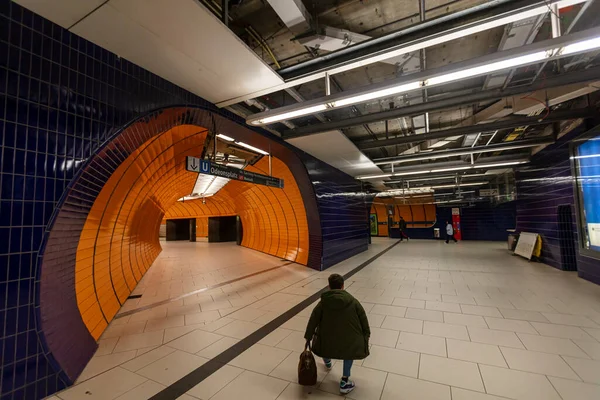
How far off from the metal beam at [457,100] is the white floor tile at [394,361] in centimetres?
376

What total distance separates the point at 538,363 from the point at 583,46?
3212 mm

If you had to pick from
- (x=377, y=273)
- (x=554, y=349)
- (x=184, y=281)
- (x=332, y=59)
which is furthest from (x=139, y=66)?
(x=377, y=273)

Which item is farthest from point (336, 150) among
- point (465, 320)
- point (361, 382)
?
point (361, 382)

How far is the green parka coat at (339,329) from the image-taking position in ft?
7.19

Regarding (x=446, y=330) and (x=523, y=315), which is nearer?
(x=446, y=330)

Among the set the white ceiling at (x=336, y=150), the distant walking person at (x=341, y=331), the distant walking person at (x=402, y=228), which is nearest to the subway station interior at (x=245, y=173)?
the white ceiling at (x=336, y=150)

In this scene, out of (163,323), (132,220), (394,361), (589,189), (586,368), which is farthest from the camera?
(132,220)

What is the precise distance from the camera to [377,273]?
7598 millimetres

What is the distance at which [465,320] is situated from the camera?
3918mm

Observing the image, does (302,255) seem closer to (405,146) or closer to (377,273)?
(377,273)

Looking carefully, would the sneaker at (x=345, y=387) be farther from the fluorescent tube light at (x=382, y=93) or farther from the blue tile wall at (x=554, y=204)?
the blue tile wall at (x=554, y=204)

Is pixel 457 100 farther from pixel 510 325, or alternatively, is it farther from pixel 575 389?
pixel 575 389

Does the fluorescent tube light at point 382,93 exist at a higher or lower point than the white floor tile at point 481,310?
higher

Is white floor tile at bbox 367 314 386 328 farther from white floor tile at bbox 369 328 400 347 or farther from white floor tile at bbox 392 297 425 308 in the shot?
white floor tile at bbox 392 297 425 308
